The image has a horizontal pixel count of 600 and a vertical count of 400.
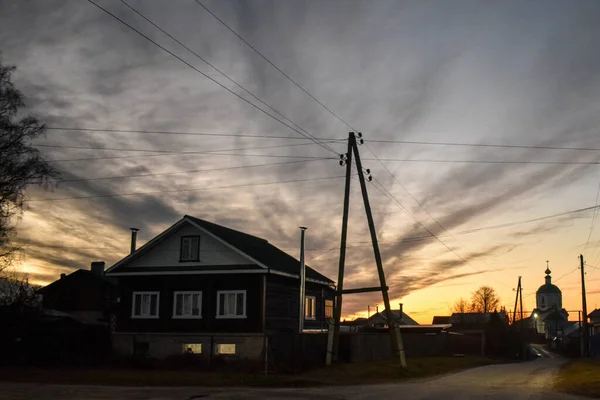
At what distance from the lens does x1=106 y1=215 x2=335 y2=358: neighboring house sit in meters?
41.2

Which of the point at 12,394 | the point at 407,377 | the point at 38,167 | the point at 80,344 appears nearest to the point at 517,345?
the point at 407,377

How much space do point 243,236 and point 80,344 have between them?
14.3m

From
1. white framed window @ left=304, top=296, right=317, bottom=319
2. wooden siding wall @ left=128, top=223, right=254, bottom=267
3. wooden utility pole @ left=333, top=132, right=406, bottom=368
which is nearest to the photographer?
wooden utility pole @ left=333, top=132, right=406, bottom=368

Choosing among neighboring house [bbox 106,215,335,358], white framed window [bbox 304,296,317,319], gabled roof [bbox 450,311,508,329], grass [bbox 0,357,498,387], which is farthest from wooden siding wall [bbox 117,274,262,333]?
gabled roof [bbox 450,311,508,329]

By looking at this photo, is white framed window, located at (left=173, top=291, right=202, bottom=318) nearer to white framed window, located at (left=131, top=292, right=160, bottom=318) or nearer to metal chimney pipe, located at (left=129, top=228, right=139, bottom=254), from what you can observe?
white framed window, located at (left=131, top=292, right=160, bottom=318)

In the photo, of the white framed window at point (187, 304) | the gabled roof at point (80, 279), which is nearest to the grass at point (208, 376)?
the white framed window at point (187, 304)

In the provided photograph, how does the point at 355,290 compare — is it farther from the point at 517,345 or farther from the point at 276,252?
the point at 517,345

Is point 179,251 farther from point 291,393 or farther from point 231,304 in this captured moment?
point 291,393

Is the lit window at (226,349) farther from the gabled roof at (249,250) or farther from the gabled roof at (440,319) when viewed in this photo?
the gabled roof at (440,319)

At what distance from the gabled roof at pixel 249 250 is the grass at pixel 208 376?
8447mm

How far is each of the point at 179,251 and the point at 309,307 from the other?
10.6 metres

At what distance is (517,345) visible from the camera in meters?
80.5

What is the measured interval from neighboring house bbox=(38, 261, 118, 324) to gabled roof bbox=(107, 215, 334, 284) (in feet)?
78.8

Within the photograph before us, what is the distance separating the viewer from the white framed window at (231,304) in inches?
1638
